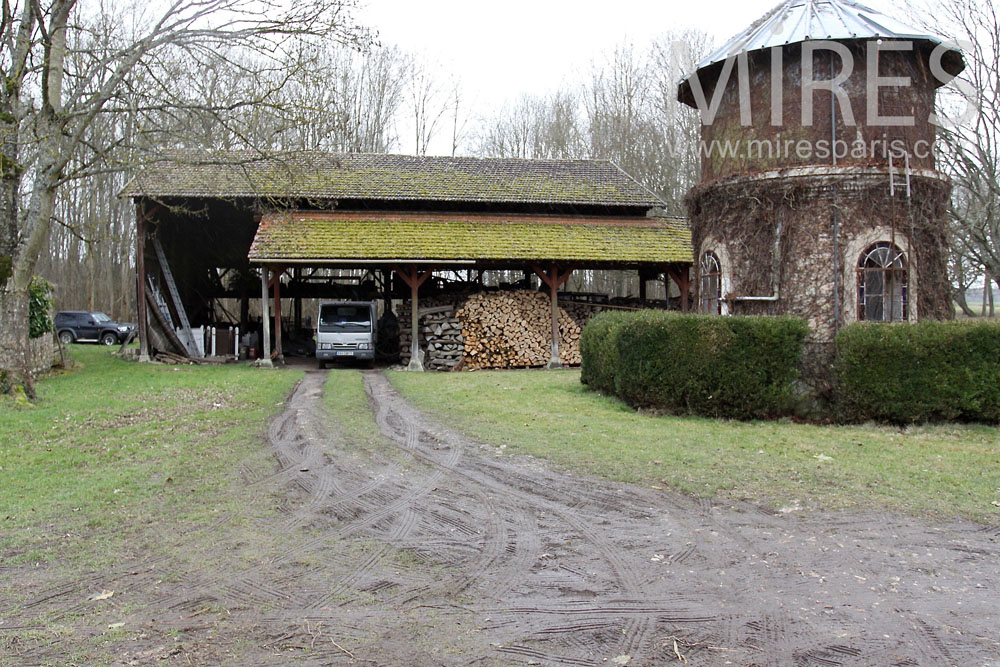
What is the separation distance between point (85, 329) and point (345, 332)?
18.0m

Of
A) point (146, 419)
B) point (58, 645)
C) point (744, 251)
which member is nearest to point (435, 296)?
point (744, 251)

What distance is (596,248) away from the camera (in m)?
21.8

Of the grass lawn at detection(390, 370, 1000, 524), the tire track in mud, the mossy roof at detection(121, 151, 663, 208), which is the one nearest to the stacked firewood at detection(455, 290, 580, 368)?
the mossy roof at detection(121, 151, 663, 208)

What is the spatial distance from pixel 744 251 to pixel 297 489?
10.9m

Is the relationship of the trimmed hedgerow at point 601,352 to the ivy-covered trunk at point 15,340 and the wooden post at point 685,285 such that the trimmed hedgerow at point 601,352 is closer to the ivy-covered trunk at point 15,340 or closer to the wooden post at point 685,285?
the wooden post at point 685,285

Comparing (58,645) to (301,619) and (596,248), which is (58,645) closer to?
(301,619)

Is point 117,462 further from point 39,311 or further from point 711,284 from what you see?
point 39,311

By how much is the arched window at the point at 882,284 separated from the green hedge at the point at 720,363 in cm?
326

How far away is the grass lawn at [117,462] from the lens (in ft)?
19.0

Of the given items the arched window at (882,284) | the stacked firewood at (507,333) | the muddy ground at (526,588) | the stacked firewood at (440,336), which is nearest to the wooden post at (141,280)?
the stacked firewood at (440,336)

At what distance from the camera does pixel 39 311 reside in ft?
61.4

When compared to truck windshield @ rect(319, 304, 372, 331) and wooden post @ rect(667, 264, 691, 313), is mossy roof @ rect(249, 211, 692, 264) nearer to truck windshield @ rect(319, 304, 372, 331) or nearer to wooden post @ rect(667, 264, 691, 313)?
wooden post @ rect(667, 264, 691, 313)

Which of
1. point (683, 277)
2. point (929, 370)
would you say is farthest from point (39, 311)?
point (929, 370)

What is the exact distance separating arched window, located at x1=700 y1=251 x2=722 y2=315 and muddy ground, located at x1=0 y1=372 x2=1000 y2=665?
9478 millimetres
